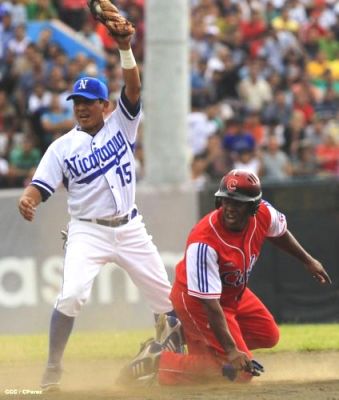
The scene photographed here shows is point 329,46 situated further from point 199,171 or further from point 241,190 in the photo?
point 241,190

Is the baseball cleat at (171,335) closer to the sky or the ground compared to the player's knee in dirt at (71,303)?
Result: closer to the ground

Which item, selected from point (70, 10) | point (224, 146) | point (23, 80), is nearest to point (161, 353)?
point (224, 146)

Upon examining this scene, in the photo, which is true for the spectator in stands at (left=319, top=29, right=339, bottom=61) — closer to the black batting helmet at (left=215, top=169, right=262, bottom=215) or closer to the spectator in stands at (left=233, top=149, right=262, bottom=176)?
the spectator in stands at (left=233, top=149, right=262, bottom=176)

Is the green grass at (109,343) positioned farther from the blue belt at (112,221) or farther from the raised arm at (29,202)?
the raised arm at (29,202)

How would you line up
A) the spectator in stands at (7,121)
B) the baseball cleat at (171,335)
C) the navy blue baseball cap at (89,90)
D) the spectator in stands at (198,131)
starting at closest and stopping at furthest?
the navy blue baseball cap at (89,90) → the baseball cleat at (171,335) → the spectator in stands at (7,121) → the spectator in stands at (198,131)

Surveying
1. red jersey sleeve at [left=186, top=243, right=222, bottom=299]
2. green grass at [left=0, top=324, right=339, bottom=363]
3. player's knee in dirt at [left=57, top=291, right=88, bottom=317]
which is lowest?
green grass at [left=0, top=324, right=339, bottom=363]

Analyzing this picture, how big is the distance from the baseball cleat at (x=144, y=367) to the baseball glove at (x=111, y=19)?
7.22 ft

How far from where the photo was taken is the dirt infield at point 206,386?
7.37 meters

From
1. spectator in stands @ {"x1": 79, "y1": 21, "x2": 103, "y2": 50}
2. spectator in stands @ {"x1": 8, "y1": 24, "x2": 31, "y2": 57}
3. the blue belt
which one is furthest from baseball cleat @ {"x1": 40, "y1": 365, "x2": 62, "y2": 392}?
spectator in stands @ {"x1": 79, "y1": 21, "x2": 103, "y2": 50}

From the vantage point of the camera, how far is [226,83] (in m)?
19.2

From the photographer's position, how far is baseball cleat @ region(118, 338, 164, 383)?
8.20m

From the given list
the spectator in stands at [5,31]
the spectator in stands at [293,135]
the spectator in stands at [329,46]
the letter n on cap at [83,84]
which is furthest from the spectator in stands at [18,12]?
the letter n on cap at [83,84]

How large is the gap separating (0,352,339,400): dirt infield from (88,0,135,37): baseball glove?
2.46 m

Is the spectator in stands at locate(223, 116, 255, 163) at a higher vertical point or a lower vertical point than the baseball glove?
lower
